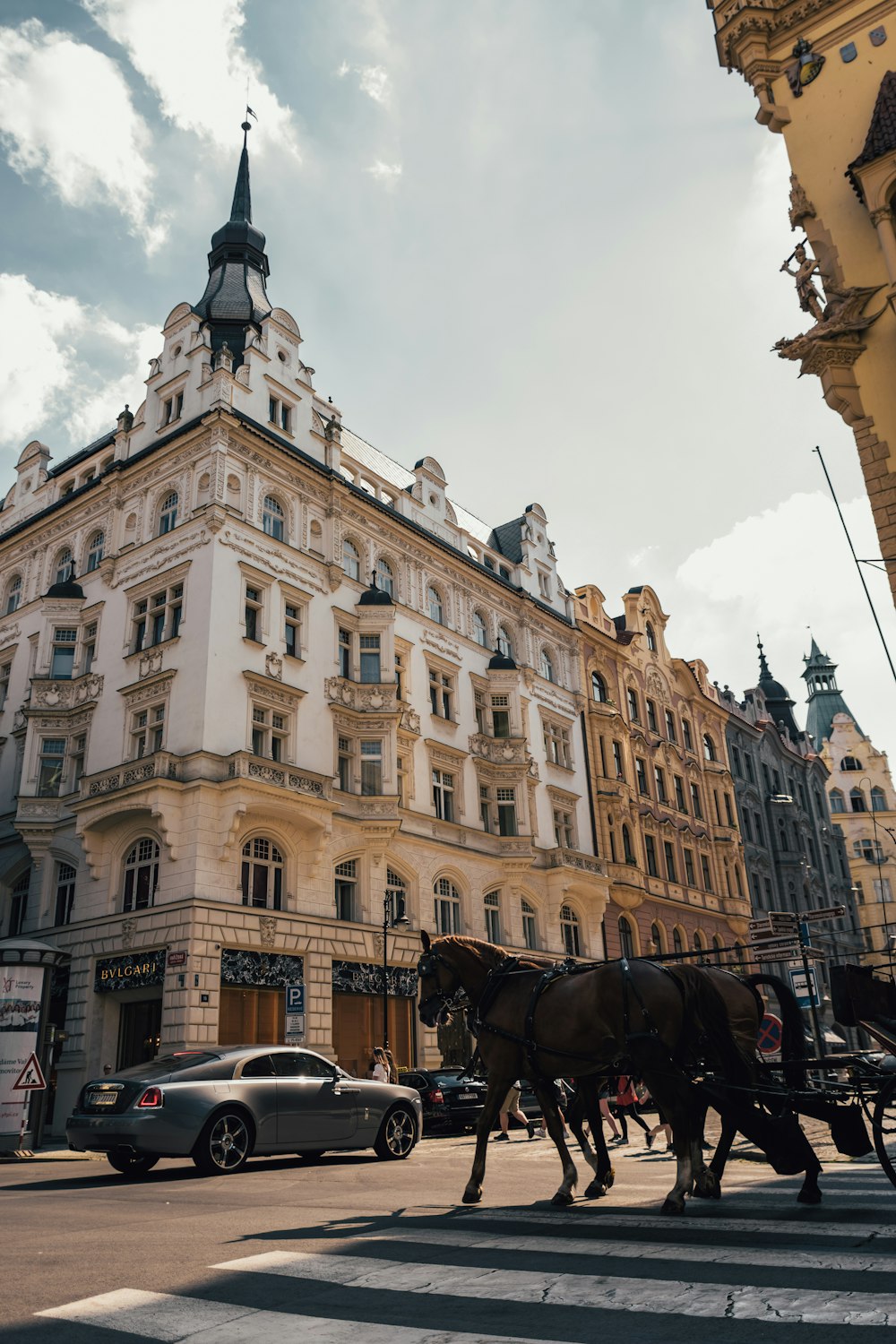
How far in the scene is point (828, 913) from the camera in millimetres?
16188

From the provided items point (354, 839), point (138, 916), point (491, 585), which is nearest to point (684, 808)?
point (491, 585)

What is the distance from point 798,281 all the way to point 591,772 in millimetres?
28942

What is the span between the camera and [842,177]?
62.3 feet

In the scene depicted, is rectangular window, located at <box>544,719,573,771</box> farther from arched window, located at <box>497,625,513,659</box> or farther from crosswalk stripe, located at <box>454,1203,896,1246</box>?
crosswalk stripe, located at <box>454,1203,896,1246</box>

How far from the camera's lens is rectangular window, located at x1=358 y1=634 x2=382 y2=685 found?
112 feet

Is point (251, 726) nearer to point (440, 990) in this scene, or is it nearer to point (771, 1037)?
point (771, 1037)

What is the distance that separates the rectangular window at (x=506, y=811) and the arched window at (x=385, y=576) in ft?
29.6

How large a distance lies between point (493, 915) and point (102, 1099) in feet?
85.5

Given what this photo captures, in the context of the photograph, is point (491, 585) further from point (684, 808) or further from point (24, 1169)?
point (24, 1169)

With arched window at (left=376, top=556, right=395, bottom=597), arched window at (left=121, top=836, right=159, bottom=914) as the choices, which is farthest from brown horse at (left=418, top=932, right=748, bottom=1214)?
arched window at (left=376, top=556, right=395, bottom=597)

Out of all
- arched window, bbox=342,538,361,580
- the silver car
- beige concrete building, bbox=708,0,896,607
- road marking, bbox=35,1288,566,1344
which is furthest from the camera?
arched window, bbox=342,538,361,580

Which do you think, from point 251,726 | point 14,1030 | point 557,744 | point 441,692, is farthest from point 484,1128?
point 557,744

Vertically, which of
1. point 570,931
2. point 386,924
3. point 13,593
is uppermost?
point 13,593

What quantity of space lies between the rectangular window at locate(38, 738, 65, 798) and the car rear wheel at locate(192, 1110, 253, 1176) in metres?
21.8
